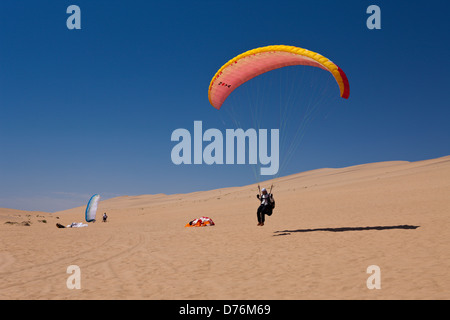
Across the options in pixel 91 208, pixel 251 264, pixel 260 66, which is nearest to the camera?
pixel 251 264

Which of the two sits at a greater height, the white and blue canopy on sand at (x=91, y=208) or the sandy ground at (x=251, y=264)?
the white and blue canopy on sand at (x=91, y=208)

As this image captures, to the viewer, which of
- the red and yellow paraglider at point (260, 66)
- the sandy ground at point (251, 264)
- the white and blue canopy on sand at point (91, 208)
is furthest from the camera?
the white and blue canopy on sand at point (91, 208)

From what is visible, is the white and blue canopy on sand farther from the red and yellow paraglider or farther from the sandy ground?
the red and yellow paraglider

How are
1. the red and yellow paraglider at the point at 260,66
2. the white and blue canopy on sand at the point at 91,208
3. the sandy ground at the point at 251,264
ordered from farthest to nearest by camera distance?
1. the white and blue canopy on sand at the point at 91,208
2. the red and yellow paraglider at the point at 260,66
3. the sandy ground at the point at 251,264

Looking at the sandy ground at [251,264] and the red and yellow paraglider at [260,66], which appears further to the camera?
the red and yellow paraglider at [260,66]

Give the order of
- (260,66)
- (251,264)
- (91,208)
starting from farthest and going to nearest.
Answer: (91,208), (260,66), (251,264)

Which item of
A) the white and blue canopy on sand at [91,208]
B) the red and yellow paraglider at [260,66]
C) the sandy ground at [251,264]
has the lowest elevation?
the sandy ground at [251,264]

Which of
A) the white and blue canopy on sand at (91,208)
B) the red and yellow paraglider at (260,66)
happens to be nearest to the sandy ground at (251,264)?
the red and yellow paraglider at (260,66)

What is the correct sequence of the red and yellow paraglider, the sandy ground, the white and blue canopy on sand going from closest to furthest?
the sandy ground
the red and yellow paraglider
the white and blue canopy on sand

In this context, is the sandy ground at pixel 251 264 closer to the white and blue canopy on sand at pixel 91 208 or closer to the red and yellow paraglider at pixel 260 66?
the red and yellow paraglider at pixel 260 66

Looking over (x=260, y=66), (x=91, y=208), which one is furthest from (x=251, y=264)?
(x=91, y=208)

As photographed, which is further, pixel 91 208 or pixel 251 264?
pixel 91 208

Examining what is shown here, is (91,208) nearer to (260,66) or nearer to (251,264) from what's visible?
(260,66)

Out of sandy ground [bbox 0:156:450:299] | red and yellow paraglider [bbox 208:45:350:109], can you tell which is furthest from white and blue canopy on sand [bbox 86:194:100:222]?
red and yellow paraglider [bbox 208:45:350:109]
